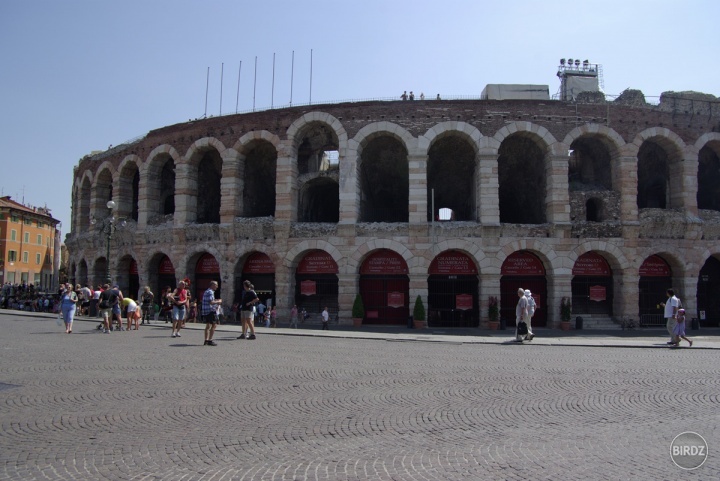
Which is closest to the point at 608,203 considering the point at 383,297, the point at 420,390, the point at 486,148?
the point at 486,148

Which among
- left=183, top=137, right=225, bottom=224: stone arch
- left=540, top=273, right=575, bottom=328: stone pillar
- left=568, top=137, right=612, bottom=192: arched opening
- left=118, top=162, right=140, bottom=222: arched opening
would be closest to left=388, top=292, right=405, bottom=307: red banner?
left=540, top=273, right=575, bottom=328: stone pillar

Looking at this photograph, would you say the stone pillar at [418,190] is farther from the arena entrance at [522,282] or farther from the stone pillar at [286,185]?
the stone pillar at [286,185]

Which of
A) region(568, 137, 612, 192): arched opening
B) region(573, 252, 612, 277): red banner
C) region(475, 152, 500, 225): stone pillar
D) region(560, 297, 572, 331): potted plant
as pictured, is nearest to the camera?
region(560, 297, 572, 331): potted plant

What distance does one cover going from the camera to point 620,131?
79.7 ft

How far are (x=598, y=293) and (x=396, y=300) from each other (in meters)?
10.3

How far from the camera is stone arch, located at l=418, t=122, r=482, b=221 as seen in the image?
78.8 ft

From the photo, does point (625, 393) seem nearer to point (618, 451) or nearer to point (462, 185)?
point (618, 451)

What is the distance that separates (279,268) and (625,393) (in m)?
18.7

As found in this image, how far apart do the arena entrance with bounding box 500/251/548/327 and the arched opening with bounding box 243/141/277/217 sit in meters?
14.6

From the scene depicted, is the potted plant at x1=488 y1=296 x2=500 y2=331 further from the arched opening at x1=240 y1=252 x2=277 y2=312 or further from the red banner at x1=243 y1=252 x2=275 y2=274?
the red banner at x1=243 y1=252 x2=275 y2=274

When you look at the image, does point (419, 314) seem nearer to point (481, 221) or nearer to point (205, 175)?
point (481, 221)

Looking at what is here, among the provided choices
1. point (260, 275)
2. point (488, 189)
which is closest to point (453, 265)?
point (488, 189)

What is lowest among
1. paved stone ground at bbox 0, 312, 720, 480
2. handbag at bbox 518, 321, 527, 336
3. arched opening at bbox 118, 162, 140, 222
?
paved stone ground at bbox 0, 312, 720, 480

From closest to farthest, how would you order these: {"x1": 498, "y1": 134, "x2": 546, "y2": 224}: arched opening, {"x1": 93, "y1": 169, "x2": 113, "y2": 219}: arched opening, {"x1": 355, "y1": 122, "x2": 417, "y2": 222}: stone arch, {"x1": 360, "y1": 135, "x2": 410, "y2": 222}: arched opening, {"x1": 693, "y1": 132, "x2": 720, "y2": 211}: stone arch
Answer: {"x1": 355, "y1": 122, "x2": 417, "y2": 222}: stone arch < {"x1": 498, "y1": 134, "x2": 546, "y2": 224}: arched opening < {"x1": 693, "y1": 132, "x2": 720, "y2": 211}: stone arch < {"x1": 360, "y1": 135, "x2": 410, "y2": 222}: arched opening < {"x1": 93, "y1": 169, "x2": 113, "y2": 219}: arched opening
